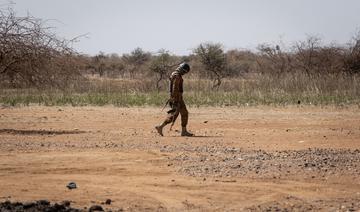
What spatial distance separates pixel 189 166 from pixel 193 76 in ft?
104

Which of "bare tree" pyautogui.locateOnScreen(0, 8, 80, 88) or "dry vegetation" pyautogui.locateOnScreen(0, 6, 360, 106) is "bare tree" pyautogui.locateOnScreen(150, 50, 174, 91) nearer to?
"dry vegetation" pyautogui.locateOnScreen(0, 6, 360, 106)

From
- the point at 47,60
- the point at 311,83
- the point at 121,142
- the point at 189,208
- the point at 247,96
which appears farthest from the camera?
the point at 311,83

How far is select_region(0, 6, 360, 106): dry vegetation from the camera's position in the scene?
16250 millimetres

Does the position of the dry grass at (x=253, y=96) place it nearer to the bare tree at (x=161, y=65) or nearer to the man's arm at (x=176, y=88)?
the bare tree at (x=161, y=65)

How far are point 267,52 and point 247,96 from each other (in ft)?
67.6

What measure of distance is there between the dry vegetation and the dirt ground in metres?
1.72

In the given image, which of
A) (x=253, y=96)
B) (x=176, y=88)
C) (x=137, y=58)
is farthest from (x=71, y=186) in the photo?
(x=137, y=58)

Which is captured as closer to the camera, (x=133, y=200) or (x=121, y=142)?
(x=133, y=200)

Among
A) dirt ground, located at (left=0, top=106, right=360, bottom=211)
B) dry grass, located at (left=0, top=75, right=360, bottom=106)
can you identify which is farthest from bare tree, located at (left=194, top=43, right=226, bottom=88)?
dirt ground, located at (left=0, top=106, right=360, bottom=211)

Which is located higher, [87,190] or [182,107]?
[182,107]

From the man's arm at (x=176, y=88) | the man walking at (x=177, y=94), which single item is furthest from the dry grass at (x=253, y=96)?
the man's arm at (x=176, y=88)

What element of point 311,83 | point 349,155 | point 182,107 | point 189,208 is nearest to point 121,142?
point 182,107

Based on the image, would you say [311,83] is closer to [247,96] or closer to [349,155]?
[247,96]

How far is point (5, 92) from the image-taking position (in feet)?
96.0
